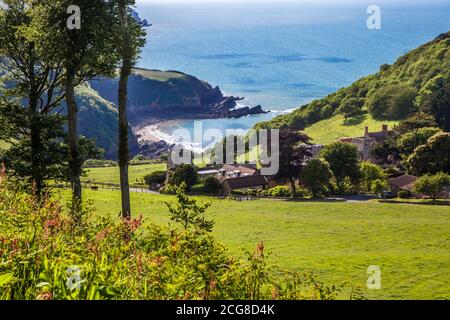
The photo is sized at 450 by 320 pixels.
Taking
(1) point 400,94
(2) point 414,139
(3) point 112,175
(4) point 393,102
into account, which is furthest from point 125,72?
(1) point 400,94

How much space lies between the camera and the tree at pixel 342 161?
231 feet

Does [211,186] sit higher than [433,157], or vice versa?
[433,157]

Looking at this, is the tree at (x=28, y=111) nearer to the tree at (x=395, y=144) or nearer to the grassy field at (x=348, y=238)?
the grassy field at (x=348, y=238)

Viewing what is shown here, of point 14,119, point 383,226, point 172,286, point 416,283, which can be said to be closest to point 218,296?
point 172,286

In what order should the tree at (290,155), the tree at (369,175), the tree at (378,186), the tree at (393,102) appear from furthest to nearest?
the tree at (393,102) → the tree at (369,175) → the tree at (290,155) → the tree at (378,186)

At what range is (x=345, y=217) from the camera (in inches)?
1646

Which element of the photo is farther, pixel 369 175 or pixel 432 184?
pixel 369 175

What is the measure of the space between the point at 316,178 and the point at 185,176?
62.5ft

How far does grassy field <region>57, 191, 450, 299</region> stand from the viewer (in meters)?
19.6

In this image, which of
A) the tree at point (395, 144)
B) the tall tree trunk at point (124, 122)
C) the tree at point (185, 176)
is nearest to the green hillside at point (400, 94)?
the tree at point (395, 144)

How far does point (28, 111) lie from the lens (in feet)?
79.0

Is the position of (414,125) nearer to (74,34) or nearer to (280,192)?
(280,192)

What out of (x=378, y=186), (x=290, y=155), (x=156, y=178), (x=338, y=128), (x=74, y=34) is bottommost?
(x=378, y=186)

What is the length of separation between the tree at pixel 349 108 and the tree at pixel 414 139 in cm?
5384
